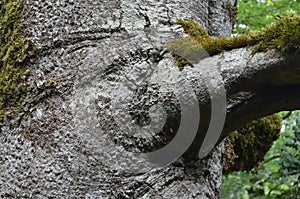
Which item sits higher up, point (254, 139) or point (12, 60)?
point (12, 60)

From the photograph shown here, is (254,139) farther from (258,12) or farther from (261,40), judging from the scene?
(258,12)

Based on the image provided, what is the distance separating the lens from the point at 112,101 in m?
0.97

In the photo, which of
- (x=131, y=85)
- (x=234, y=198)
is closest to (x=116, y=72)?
(x=131, y=85)

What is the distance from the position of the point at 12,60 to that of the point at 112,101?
26 cm

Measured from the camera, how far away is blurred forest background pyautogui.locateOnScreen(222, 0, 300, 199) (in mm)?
2805

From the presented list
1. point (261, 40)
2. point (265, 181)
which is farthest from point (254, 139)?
point (265, 181)

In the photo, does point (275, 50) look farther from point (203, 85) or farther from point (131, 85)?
point (131, 85)

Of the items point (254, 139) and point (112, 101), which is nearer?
point (112, 101)

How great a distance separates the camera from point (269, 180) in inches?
165

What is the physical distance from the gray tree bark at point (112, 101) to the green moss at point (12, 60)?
0.08 ft

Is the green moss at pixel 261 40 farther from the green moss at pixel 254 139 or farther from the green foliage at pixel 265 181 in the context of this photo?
the green foliage at pixel 265 181

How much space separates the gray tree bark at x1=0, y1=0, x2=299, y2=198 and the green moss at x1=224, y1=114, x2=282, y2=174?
56 centimetres

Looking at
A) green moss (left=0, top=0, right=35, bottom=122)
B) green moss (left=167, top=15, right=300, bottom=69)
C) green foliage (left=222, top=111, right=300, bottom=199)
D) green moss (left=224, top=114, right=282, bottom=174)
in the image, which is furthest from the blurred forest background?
green moss (left=0, top=0, right=35, bottom=122)

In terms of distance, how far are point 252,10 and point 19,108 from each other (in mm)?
2817
